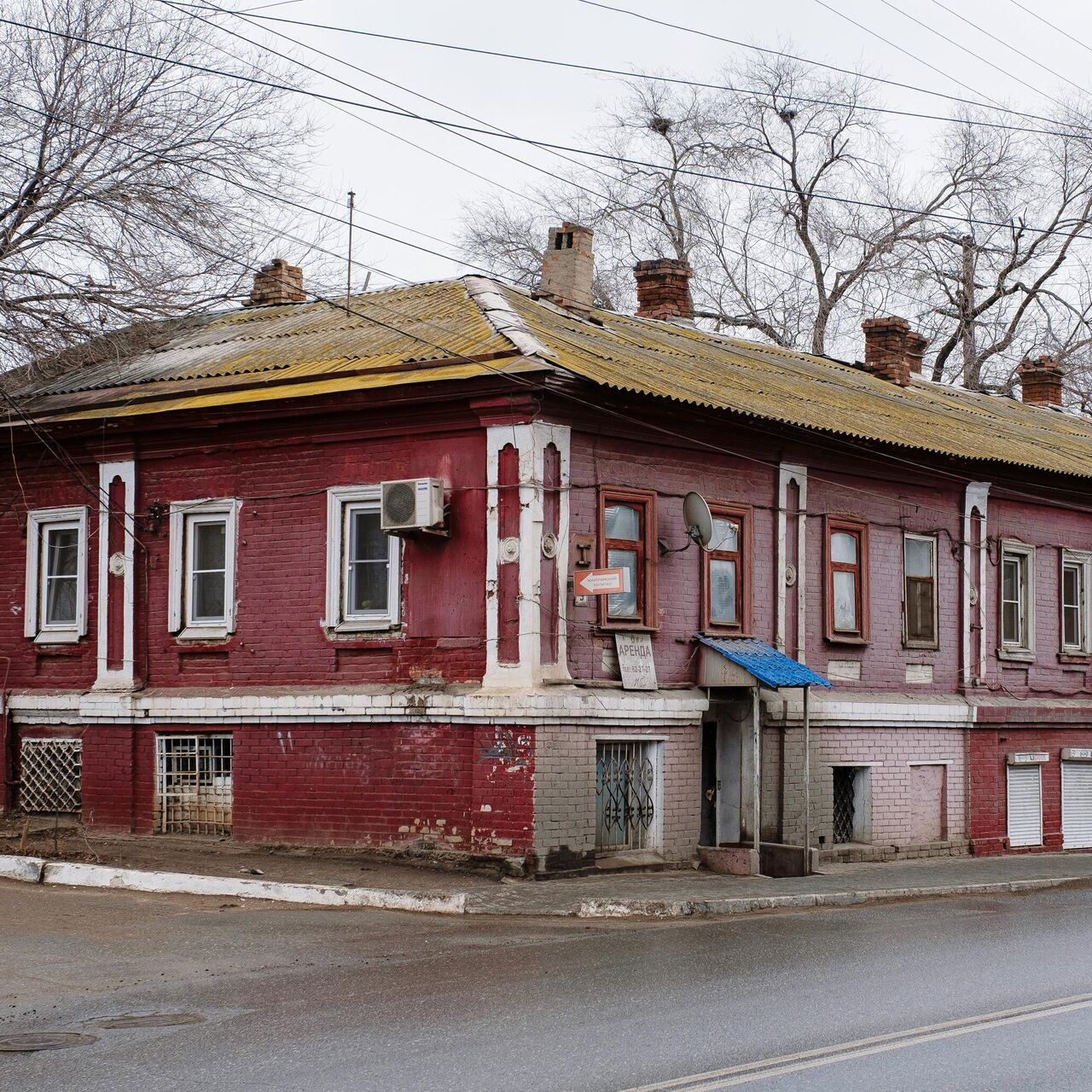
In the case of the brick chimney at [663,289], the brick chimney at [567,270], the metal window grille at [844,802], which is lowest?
the metal window grille at [844,802]

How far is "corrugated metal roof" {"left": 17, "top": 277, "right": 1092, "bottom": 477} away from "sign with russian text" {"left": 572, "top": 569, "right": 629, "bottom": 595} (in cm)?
174

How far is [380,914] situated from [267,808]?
397 cm

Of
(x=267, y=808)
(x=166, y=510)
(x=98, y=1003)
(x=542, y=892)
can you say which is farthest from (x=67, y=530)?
(x=98, y=1003)

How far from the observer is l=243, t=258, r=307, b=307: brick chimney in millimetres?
22609

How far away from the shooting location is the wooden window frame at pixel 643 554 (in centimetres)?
1605

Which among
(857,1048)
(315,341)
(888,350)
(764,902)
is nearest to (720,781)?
(764,902)

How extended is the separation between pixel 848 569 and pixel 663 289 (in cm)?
709

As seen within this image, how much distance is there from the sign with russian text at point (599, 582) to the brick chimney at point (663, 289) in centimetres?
995

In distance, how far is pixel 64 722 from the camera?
18125 millimetres

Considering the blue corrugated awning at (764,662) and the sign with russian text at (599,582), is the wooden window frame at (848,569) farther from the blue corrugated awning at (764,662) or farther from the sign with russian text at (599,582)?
the sign with russian text at (599,582)

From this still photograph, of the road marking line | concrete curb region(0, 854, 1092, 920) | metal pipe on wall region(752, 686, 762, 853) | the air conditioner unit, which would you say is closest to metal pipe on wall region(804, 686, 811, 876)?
metal pipe on wall region(752, 686, 762, 853)

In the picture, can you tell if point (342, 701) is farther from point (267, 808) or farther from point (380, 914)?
point (380, 914)

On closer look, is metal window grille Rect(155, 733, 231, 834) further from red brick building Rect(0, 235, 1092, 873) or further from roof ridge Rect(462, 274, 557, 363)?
roof ridge Rect(462, 274, 557, 363)

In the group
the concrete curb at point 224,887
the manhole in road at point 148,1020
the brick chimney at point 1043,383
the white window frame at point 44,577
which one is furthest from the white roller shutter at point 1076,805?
the manhole in road at point 148,1020
